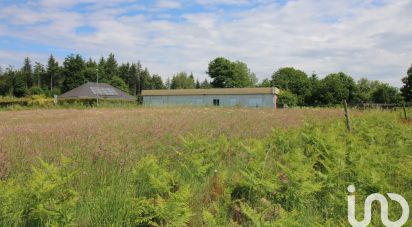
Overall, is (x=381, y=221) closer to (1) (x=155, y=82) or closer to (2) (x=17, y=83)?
(2) (x=17, y=83)

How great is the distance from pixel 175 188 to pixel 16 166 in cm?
202

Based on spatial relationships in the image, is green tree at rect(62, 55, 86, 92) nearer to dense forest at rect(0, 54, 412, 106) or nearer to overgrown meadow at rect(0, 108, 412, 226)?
dense forest at rect(0, 54, 412, 106)

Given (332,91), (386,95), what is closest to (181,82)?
(332,91)

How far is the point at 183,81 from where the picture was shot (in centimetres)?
11319

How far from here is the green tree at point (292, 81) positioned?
86.2 m

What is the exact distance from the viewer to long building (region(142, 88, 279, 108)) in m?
51.1

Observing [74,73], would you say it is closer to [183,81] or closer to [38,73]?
[38,73]

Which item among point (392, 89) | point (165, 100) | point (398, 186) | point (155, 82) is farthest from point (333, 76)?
point (398, 186)

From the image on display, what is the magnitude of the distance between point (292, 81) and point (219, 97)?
4220 centimetres

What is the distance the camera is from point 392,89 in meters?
67.4

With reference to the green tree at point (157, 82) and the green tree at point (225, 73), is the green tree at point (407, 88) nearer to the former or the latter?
the green tree at point (225, 73)

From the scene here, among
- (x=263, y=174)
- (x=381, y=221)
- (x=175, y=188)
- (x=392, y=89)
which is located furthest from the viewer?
(x=392, y=89)

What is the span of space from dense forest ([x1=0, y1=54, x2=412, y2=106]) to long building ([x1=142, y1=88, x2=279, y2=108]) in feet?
63.3

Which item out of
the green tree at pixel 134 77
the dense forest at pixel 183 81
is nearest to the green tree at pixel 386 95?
the dense forest at pixel 183 81
